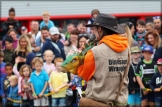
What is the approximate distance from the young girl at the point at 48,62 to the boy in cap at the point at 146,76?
2113 mm

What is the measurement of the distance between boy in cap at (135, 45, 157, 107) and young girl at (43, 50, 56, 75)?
6.93ft

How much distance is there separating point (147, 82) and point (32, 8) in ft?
32.0

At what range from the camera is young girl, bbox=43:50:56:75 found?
423 inches

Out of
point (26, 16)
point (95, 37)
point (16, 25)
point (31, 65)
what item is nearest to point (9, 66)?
point (31, 65)

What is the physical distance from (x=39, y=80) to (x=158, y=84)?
2.76 meters

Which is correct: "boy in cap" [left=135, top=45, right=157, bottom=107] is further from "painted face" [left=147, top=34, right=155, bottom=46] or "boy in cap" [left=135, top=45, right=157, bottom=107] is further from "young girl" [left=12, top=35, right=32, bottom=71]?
"young girl" [left=12, top=35, right=32, bottom=71]

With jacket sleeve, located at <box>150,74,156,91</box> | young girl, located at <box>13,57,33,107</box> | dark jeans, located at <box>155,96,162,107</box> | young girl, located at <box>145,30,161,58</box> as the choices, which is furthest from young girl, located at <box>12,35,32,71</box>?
dark jeans, located at <box>155,96,162,107</box>

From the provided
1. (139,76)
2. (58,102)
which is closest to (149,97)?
(139,76)

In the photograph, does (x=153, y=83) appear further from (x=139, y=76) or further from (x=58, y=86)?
(x=58, y=86)

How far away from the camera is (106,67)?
5.88 meters

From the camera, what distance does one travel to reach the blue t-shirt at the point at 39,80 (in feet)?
34.1

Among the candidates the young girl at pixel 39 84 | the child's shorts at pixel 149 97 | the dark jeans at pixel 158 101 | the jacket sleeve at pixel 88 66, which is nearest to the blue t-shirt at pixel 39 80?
the young girl at pixel 39 84

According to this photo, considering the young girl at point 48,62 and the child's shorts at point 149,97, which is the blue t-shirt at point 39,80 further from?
the child's shorts at point 149,97

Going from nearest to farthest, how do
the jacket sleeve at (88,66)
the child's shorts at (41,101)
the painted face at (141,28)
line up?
1. the jacket sleeve at (88,66)
2. the child's shorts at (41,101)
3. the painted face at (141,28)
